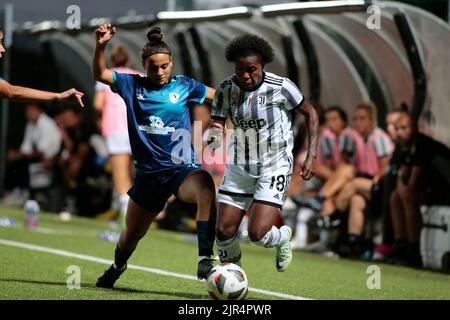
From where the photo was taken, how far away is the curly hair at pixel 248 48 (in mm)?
8430

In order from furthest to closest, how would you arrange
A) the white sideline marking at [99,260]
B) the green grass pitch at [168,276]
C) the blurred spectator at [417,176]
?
the blurred spectator at [417,176] → the white sideline marking at [99,260] → the green grass pitch at [168,276]

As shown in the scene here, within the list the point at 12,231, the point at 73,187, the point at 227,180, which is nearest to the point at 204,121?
the point at 12,231

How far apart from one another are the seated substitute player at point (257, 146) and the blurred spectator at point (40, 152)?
11.1 m

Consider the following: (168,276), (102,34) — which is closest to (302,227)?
(168,276)

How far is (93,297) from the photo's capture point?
827 cm

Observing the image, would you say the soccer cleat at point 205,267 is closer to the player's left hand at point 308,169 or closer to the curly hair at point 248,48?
the player's left hand at point 308,169

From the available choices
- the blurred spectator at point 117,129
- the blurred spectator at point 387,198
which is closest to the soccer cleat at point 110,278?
the blurred spectator at point 117,129

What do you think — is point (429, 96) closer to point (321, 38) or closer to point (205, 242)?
point (321, 38)

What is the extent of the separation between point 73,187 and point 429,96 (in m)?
8.45

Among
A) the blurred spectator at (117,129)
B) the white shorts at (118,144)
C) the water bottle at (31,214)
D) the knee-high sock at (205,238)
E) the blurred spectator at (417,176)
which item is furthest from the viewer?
the water bottle at (31,214)

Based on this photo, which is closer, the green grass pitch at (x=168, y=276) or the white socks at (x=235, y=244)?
the white socks at (x=235, y=244)
